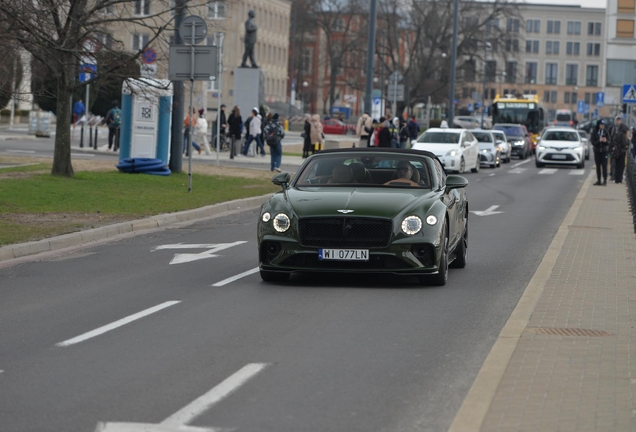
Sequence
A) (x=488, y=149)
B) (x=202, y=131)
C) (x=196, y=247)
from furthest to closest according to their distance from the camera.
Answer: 1. (x=488, y=149)
2. (x=202, y=131)
3. (x=196, y=247)

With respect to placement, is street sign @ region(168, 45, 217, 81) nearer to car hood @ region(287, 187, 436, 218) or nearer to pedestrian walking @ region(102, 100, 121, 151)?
car hood @ region(287, 187, 436, 218)

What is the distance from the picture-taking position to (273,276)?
12.3m

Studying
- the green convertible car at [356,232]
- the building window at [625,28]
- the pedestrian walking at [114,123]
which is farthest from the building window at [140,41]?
the building window at [625,28]

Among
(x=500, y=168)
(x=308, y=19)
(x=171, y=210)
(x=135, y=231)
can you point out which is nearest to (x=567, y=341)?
(x=135, y=231)

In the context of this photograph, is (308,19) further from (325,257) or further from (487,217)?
(325,257)

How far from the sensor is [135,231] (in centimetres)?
1819

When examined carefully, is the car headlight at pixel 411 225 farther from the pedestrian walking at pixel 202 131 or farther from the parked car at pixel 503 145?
the parked car at pixel 503 145

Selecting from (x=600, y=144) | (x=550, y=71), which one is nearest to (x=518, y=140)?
(x=600, y=144)

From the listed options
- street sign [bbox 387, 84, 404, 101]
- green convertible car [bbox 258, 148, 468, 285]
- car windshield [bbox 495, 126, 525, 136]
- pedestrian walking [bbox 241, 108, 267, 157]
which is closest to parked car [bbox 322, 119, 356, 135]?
car windshield [bbox 495, 126, 525, 136]

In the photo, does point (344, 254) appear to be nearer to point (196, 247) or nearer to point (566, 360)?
point (566, 360)

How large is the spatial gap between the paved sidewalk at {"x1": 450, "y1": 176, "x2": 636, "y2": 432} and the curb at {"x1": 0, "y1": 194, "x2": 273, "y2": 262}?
6.12m

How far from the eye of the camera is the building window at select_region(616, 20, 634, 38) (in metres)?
52.7

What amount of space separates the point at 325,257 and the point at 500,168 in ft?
124

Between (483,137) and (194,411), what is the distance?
43.4 meters
